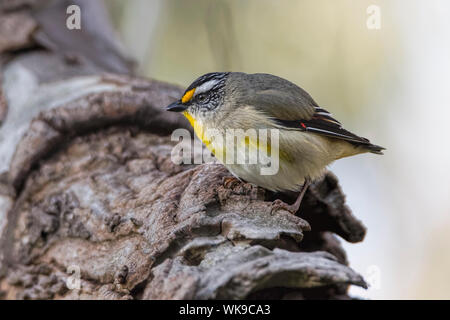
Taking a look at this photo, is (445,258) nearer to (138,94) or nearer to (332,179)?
(332,179)

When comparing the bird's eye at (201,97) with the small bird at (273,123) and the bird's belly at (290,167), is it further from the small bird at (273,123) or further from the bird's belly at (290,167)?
the bird's belly at (290,167)

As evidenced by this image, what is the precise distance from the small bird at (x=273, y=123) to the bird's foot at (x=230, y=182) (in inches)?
1.6

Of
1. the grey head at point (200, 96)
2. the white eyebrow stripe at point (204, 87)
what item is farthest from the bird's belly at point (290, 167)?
the white eyebrow stripe at point (204, 87)

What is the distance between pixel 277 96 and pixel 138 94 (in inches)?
48.4

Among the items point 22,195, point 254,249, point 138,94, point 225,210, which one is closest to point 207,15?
point 138,94

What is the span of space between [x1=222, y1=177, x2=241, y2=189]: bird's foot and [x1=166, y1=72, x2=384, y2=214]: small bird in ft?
0.13

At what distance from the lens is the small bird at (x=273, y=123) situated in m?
3.30

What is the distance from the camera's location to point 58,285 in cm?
308

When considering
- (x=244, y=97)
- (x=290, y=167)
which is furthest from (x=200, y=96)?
(x=290, y=167)

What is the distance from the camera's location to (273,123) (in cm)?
341

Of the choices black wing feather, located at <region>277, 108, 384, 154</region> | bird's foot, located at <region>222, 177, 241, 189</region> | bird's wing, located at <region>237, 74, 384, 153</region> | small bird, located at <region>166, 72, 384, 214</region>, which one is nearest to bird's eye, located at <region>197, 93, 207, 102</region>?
small bird, located at <region>166, 72, 384, 214</region>

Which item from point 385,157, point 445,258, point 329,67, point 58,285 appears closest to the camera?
point 58,285

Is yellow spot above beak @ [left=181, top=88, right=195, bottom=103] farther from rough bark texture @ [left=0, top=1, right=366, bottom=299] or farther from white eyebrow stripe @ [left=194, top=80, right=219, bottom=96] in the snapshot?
rough bark texture @ [left=0, top=1, right=366, bottom=299]

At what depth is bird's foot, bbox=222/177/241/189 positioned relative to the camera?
303 centimetres
